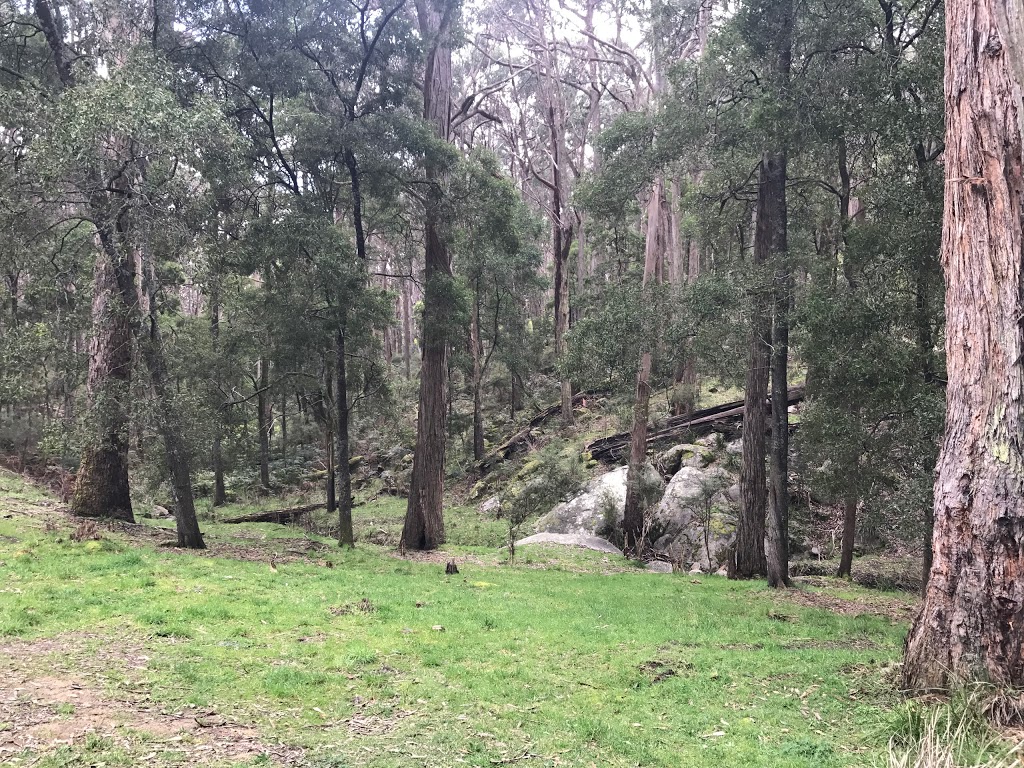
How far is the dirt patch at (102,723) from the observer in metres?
4.18

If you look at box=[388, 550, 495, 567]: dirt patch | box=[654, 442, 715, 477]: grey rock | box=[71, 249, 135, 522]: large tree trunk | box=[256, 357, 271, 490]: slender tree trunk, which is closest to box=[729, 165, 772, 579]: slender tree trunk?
box=[388, 550, 495, 567]: dirt patch

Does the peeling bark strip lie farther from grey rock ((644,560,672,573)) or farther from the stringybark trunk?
the stringybark trunk

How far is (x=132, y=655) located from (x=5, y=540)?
6.90 metres

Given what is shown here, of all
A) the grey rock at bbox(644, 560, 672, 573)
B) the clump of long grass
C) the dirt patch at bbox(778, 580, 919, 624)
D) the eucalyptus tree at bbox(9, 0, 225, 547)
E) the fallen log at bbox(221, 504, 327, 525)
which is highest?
the eucalyptus tree at bbox(9, 0, 225, 547)

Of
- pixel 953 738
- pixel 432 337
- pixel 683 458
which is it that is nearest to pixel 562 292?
pixel 683 458

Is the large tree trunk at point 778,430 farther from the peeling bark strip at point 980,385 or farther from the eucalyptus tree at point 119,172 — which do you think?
the eucalyptus tree at point 119,172

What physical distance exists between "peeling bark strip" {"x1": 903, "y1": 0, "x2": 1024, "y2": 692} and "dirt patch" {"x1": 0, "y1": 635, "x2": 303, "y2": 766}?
4913mm

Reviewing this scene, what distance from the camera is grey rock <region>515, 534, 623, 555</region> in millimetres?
17797

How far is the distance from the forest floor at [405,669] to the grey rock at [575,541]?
634 centimetres

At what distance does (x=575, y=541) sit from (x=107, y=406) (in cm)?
1163

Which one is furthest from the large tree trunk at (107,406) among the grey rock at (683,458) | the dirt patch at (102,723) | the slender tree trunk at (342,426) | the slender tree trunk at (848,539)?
the grey rock at (683,458)

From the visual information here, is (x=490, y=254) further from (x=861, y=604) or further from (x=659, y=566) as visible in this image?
(x=861, y=604)

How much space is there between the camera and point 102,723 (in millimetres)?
4516

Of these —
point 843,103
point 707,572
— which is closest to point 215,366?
point 707,572
